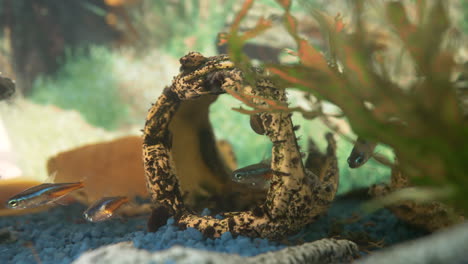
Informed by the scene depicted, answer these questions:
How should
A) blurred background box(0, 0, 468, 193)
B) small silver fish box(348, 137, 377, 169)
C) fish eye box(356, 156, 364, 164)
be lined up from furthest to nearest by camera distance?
blurred background box(0, 0, 468, 193) < fish eye box(356, 156, 364, 164) < small silver fish box(348, 137, 377, 169)

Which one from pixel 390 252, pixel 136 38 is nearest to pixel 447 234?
pixel 390 252

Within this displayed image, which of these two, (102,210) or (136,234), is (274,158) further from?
(102,210)

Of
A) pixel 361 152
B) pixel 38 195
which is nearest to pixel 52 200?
pixel 38 195

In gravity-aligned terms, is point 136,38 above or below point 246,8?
above

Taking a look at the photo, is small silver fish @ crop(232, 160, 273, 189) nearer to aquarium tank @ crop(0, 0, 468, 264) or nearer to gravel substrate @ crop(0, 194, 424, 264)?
aquarium tank @ crop(0, 0, 468, 264)

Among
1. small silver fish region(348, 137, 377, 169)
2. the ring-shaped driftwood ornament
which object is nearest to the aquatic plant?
the ring-shaped driftwood ornament

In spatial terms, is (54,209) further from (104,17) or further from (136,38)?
(104,17)

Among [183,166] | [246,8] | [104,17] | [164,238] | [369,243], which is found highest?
[104,17]
